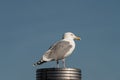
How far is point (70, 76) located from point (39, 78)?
13.0ft

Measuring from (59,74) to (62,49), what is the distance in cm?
410

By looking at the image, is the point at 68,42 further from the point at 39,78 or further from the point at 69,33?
the point at 39,78

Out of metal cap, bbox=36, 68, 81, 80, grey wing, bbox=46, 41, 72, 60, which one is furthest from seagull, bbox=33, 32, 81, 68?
metal cap, bbox=36, 68, 81, 80

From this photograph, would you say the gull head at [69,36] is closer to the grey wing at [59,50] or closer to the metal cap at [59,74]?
the grey wing at [59,50]

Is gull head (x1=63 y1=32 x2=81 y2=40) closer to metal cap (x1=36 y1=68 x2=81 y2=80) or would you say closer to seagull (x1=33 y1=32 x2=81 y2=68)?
seagull (x1=33 y1=32 x2=81 y2=68)

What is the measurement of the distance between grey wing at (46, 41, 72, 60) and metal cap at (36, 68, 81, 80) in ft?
7.03

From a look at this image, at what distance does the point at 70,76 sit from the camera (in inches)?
3878

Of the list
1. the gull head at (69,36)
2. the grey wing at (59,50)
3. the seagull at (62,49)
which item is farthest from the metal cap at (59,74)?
the gull head at (69,36)

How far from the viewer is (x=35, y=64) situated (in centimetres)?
9706

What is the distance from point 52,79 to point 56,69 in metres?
2.07

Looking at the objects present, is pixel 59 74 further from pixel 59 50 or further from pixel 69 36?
pixel 69 36

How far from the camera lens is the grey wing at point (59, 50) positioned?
310ft

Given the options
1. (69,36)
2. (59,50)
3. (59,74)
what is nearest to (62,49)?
(59,50)

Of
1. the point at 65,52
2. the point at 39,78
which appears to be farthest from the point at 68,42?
the point at 39,78
